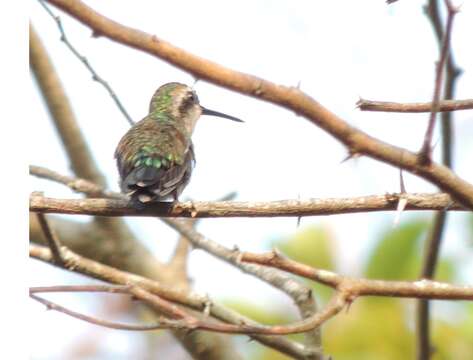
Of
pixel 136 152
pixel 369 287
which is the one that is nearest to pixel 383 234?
pixel 136 152

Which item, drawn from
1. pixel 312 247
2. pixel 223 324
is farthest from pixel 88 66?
pixel 312 247

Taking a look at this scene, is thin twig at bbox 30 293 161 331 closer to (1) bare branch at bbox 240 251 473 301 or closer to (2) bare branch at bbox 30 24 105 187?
(1) bare branch at bbox 240 251 473 301

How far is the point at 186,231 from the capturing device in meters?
4.76

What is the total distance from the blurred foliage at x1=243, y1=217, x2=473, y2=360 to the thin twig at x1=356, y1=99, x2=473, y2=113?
9.41 feet

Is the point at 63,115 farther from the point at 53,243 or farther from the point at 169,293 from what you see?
the point at 169,293

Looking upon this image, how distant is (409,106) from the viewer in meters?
2.68

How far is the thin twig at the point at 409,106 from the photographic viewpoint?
8.47 ft

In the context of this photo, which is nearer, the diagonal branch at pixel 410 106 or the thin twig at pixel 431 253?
the diagonal branch at pixel 410 106

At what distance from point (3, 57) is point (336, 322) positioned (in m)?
3.93

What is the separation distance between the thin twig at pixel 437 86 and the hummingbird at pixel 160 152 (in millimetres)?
1383

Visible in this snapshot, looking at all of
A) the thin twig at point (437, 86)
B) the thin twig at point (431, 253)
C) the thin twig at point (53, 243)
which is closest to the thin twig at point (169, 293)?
the thin twig at point (53, 243)

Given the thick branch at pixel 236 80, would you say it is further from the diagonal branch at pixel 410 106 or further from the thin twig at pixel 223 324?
the thin twig at pixel 223 324

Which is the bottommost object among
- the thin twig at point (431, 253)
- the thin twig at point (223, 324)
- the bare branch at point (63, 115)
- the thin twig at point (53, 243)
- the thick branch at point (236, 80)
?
the thin twig at point (223, 324)

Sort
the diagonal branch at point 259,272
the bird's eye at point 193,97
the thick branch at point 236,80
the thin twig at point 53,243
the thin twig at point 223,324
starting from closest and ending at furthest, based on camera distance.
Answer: the thick branch at point 236,80 < the thin twig at point 223,324 < the thin twig at point 53,243 < the diagonal branch at point 259,272 < the bird's eye at point 193,97
